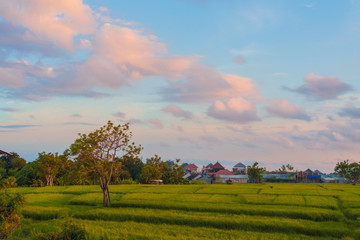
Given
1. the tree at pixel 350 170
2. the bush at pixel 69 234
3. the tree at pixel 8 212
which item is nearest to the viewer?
the bush at pixel 69 234

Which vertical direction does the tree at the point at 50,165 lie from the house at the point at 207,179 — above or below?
above

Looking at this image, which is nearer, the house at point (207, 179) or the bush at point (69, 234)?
the bush at point (69, 234)

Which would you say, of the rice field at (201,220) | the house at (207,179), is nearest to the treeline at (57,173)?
the rice field at (201,220)

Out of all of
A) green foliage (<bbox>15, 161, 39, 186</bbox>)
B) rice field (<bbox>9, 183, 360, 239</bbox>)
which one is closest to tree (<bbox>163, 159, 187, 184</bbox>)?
green foliage (<bbox>15, 161, 39, 186</bbox>)

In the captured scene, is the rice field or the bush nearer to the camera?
the bush

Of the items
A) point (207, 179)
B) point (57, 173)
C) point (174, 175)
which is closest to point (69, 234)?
point (57, 173)

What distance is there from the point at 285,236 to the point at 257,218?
11.3ft

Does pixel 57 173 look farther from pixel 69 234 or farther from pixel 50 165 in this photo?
pixel 69 234

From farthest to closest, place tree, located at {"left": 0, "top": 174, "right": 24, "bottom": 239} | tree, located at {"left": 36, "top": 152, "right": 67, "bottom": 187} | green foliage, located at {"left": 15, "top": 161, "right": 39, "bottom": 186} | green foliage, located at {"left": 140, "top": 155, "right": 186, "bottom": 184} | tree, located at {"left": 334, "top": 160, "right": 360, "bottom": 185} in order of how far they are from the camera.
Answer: tree, located at {"left": 334, "top": 160, "right": 360, "bottom": 185}, green foliage, located at {"left": 140, "top": 155, "right": 186, "bottom": 184}, green foliage, located at {"left": 15, "top": 161, "right": 39, "bottom": 186}, tree, located at {"left": 36, "top": 152, "right": 67, "bottom": 187}, tree, located at {"left": 0, "top": 174, "right": 24, "bottom": 239}

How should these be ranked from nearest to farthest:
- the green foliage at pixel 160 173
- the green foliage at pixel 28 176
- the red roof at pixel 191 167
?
1. the green foliage at pixel 28 176
2. the green foliage at pixel 160 173
3. the red roof at pixel 191 167

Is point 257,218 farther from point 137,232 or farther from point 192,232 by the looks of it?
point 137,232

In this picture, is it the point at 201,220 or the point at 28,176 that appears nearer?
the point at 201,220

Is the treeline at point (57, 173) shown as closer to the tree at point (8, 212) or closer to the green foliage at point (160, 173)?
the green foliage at point (160, 173)

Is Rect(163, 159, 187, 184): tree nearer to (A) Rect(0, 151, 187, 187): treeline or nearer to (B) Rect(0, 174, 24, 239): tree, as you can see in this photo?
(A) Rect(0, 151, 187, 187): treeline
